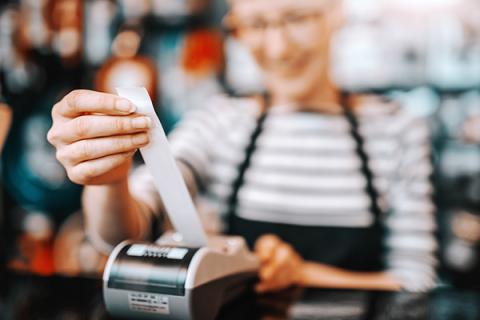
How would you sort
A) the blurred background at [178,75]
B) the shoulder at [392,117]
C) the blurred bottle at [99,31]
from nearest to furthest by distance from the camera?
the shoulder at [392,117]
the blurred background at [178,75]
the blurred bottle at [99,31]

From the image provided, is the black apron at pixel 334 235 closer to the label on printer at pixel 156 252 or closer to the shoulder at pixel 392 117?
the shoulder at pixel 392 117

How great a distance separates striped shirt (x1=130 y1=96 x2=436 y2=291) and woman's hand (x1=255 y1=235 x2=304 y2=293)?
1.86 feet

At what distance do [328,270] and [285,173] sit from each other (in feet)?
1.12

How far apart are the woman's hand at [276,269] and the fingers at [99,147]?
41cm

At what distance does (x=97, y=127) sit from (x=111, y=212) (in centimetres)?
25

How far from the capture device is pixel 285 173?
1.66 m

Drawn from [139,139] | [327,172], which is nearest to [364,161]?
[327,172]

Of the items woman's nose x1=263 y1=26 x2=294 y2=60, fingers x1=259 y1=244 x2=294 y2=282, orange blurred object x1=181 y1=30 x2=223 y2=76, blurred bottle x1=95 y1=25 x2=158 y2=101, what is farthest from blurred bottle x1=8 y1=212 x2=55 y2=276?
fingers x1=259 y1=244 x2=294 y2=282

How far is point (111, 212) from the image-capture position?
86 centimetres

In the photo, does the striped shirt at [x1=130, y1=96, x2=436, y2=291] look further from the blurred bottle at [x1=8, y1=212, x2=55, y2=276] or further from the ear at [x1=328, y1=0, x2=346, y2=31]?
the blurred bottle at [x1=8, y1=212, x2=55, y2=276]

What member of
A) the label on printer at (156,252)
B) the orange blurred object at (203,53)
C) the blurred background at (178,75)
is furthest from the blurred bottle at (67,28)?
the label on printer at (156,252)

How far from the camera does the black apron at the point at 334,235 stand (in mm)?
1609

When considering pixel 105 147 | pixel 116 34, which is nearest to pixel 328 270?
pixel 105 147

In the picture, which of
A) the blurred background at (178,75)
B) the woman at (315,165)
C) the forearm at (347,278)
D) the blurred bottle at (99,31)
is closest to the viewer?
the forearm at (347,278)
